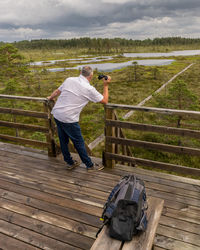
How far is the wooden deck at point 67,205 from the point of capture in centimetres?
278

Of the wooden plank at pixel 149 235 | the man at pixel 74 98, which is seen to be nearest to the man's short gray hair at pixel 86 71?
the man at pixel 74 98

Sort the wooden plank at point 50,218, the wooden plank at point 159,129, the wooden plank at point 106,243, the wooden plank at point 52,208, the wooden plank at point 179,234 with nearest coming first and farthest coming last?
the wooden plank at point 106,243 < the wooden plank at point 179,234 < the wooden plank at point 50,218 < the wooden plank at point 52,208 < the wooden plank at point 159,129

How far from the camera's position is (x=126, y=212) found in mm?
2070

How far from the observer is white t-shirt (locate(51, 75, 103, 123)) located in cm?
375

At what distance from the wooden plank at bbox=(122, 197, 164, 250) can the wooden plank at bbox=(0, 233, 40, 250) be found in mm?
1398

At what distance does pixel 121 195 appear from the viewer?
2248mm

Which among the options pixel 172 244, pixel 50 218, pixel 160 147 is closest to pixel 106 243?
pixel 172 244

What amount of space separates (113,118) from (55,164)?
5.77 ft

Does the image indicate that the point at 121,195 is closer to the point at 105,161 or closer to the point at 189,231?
the point at 189,231

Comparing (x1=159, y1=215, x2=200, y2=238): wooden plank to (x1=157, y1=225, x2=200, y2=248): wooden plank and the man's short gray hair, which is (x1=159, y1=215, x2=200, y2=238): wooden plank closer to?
(x1=157, y1=225, x2=200, y2=248): wooden plank

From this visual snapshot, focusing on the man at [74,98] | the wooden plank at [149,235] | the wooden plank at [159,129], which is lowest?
the wooden plank at [149,235]

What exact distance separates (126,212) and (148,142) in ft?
7.17

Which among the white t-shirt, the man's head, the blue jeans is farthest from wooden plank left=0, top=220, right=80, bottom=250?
the man's head

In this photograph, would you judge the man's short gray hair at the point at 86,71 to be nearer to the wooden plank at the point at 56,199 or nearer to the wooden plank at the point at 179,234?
the wooden plank at the point at 56,199
